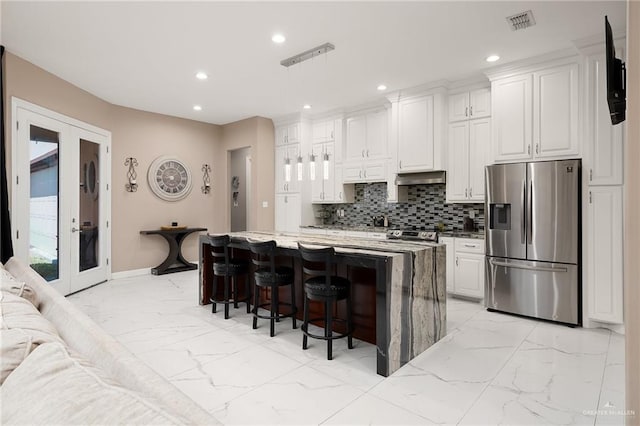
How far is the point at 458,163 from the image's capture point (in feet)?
15.4

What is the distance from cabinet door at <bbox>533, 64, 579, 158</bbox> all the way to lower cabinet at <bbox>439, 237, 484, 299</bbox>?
131 centimetres

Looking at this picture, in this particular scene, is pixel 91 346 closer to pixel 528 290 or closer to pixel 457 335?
pixel 457 335

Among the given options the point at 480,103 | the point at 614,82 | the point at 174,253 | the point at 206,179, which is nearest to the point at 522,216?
the point at 480,103

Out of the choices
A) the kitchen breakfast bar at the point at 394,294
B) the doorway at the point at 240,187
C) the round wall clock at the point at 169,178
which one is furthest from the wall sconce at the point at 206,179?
the kitchen breakfast bar at the point at 394,294

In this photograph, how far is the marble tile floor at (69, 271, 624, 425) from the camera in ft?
6.93

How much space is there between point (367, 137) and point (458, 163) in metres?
1.57

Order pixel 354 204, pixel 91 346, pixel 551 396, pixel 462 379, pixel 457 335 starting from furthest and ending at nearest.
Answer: pixel 354 204, pixel 457 335, pixel 462 379, pixel 551 396, pixel 91 346

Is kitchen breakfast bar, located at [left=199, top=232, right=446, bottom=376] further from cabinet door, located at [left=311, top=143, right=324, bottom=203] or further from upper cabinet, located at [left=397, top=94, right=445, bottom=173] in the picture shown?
cabinet door, located at [left=311, top=143, right=324, bottom=203]

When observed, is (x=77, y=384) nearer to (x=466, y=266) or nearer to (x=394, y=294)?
(x=394, y=294)

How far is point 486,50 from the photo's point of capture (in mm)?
3756

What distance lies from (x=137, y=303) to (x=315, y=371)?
9.46ft

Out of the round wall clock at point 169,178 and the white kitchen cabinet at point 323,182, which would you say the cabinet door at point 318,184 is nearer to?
the white kitchen cabinet at point 323,182

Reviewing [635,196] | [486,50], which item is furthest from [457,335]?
[486,50]

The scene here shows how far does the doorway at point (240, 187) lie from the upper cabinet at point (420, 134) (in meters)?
3.07
